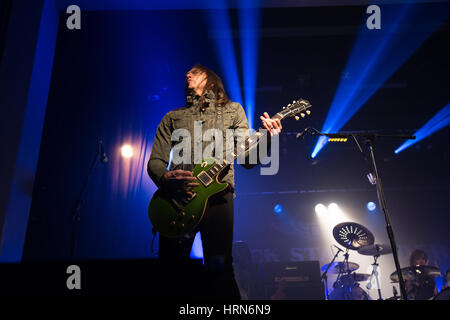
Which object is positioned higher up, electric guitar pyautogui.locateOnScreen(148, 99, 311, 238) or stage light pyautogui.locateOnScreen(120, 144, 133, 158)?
stage light pyautogui.locateOnScreen(120, 144, 133, 158)

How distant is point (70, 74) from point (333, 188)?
7.78 metres

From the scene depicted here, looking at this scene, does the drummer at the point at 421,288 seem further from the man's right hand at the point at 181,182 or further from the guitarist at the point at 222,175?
the man's right hand at the point at 181,182

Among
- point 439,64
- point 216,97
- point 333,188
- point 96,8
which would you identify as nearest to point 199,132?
point 216,97

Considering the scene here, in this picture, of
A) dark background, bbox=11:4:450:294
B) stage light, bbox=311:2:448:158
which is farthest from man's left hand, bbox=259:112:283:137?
stage light, bbox=311:2:448:158

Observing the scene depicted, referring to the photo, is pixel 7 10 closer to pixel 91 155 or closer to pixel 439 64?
pixel 91 155

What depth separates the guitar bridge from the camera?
2115mm

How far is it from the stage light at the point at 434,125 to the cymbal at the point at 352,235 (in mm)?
3840

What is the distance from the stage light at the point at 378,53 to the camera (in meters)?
5.23

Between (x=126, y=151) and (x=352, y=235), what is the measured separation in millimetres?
4349

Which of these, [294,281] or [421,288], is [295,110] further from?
[421,288]

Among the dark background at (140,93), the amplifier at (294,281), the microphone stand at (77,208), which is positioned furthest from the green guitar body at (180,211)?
the amplifier at (294,281)

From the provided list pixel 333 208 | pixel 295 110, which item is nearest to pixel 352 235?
pixel 295 110

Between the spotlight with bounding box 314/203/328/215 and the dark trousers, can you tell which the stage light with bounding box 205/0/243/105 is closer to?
the dark trousers

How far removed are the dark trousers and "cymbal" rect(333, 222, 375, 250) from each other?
433 centimetres
